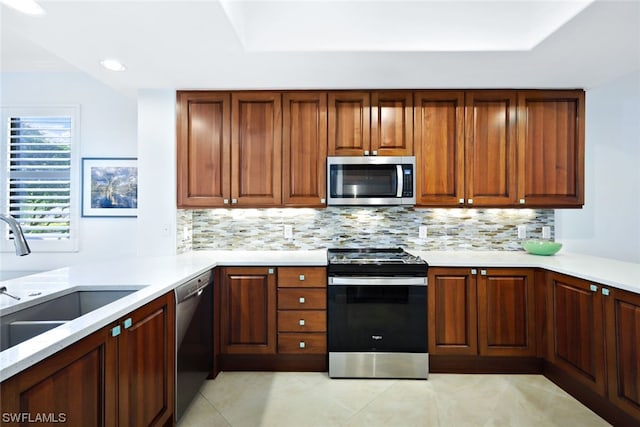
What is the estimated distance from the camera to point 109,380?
1.28 m

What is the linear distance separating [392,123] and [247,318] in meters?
2.07

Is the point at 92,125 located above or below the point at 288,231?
above

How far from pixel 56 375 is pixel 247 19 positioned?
85.2 inches

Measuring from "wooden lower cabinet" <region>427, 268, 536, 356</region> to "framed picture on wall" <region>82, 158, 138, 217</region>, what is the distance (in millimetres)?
3145

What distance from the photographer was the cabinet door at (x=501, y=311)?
101 inches

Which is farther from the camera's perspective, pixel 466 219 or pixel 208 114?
pixel 466 219

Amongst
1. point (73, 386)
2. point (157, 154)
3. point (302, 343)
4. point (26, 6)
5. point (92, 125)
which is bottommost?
point (302, 343)

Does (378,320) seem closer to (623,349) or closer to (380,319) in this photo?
(380,319)

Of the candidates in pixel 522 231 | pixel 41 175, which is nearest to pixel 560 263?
pixel 522 231

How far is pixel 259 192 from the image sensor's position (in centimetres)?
293

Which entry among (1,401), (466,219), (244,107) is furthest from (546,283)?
(1,401)

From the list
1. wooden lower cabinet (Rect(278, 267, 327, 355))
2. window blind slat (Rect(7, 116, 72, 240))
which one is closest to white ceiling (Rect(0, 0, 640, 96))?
window blind slat (Rect(7, 116, 72, 240))

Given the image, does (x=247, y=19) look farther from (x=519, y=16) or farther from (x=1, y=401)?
(x=1, y=401)

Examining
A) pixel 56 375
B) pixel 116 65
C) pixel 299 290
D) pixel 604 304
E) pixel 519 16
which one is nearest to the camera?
pixel 56 375
